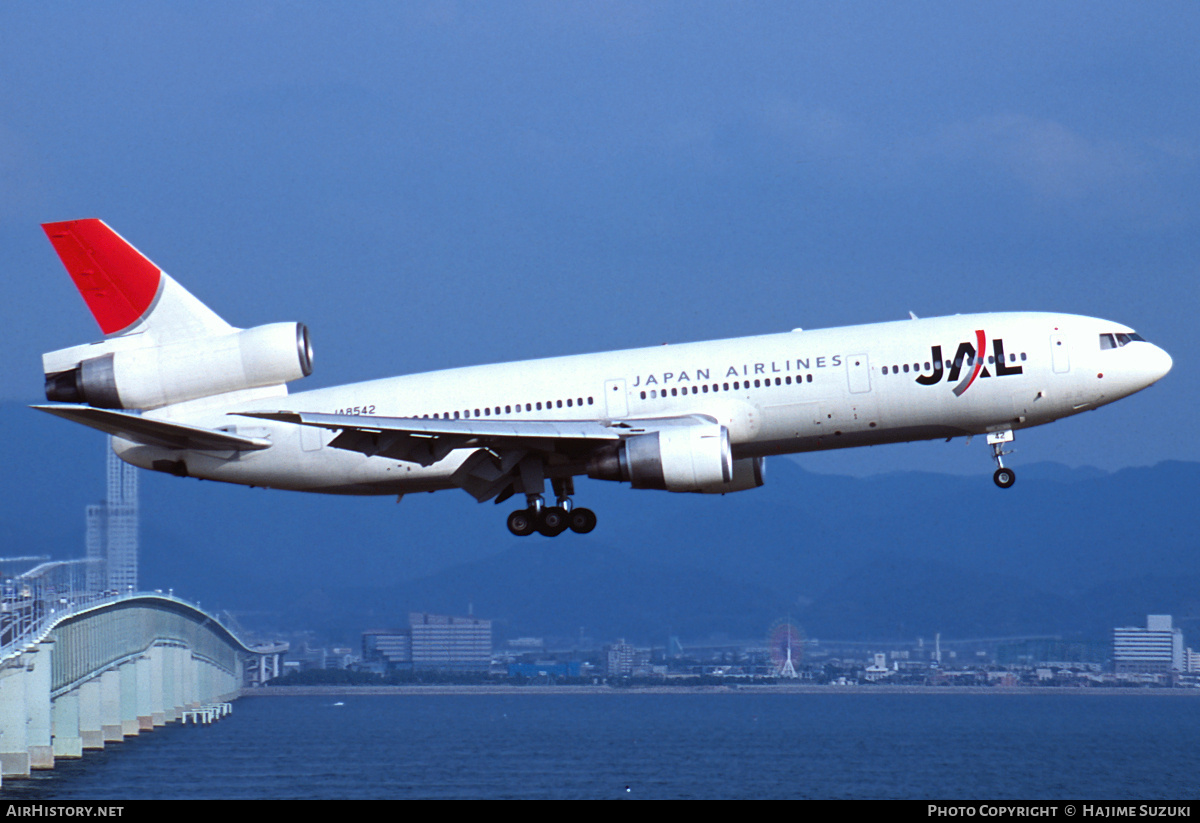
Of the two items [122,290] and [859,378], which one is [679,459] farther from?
[122,290]

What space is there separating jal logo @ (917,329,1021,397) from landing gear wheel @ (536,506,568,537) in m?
11.1

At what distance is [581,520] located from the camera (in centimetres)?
4253

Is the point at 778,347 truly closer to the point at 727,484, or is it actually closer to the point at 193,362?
the point at 727,484

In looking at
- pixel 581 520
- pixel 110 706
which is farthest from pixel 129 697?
pixel 581 520

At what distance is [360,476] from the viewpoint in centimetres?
4394

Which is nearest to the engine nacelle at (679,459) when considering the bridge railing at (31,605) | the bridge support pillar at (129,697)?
the bridge railing at (31,605)

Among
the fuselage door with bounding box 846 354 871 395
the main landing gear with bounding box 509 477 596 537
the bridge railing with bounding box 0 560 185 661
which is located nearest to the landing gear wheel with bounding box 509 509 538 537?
the main landing gear with bounding box 509 477 596 537

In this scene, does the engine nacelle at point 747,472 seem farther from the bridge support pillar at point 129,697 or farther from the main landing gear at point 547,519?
the bridge support pillar at point 129,697

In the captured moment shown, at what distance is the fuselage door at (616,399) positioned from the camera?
41.6 meters

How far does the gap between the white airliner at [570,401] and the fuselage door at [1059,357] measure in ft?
0.13

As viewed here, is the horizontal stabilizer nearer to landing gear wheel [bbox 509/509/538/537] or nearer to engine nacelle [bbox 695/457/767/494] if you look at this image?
landing gear wheel [bbox 509/509/538/537]
